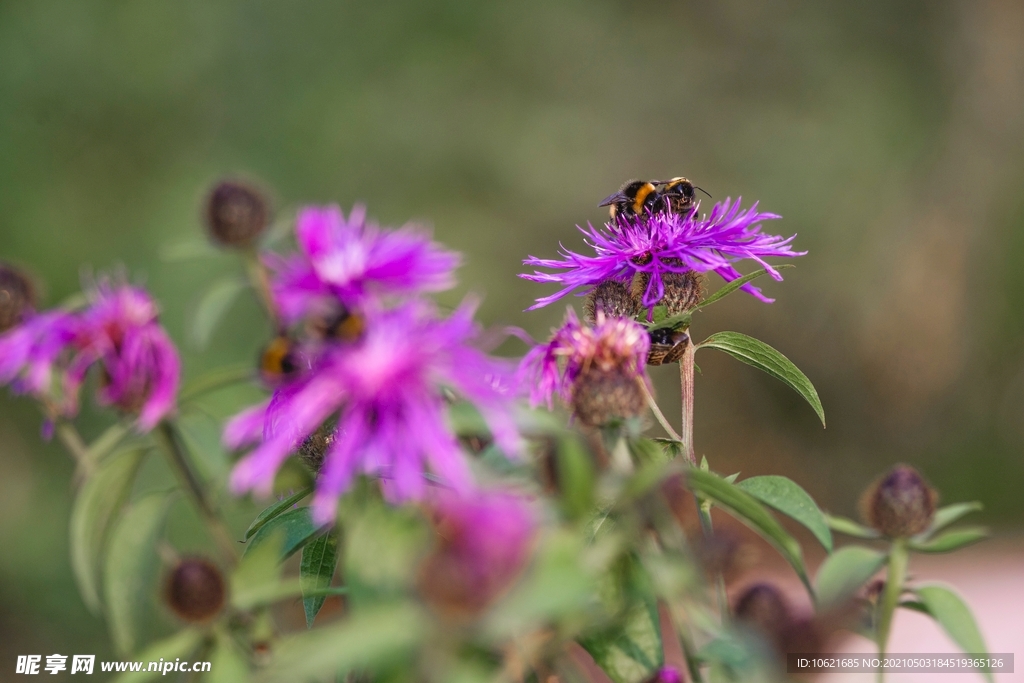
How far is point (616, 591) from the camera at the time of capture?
58 cm

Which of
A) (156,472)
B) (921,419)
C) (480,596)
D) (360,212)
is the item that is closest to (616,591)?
(480,596)

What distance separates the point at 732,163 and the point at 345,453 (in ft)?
15.5

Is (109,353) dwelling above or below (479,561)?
above

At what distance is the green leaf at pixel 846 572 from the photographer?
0.66m

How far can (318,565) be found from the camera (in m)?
0.74

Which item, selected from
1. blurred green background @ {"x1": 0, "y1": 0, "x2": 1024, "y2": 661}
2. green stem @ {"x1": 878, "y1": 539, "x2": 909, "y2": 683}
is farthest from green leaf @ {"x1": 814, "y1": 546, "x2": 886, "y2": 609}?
blurred green background @ {"x1": 0, "y1": 0, "x2": 1024, "y2": 661}

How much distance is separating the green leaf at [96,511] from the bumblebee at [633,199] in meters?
0.80

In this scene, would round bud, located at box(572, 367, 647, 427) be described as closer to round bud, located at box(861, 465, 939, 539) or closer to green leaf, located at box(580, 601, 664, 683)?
green leaf, located at box(580, 601, 664, 683)

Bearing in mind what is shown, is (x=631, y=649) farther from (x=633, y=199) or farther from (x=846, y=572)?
(x=633, y=199)

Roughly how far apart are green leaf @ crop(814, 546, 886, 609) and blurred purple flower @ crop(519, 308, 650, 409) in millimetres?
203

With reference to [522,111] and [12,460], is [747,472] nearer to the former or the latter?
[522,111]

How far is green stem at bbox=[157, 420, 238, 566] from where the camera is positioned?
21.3 inches

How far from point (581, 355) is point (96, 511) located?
0.37 metres

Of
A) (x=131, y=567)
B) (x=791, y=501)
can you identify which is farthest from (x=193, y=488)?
(x=791, y=501)
